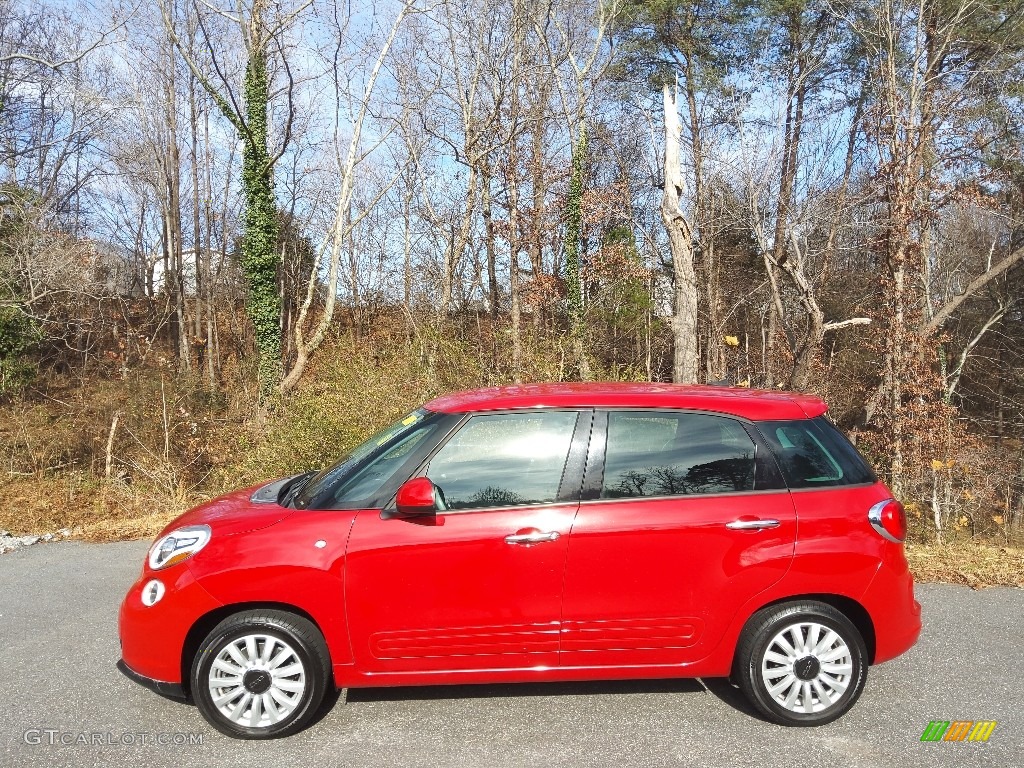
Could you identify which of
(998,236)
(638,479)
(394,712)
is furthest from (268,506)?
(998,236)

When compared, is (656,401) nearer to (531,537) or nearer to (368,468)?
(531,537)

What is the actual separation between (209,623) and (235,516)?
54 centimetres

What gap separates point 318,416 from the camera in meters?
9.91

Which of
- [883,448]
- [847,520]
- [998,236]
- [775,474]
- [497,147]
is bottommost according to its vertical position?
[883,448]

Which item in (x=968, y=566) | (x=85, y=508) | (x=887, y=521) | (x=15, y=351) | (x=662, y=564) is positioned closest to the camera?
(x=662, y=564)

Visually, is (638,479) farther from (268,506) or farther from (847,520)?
(268,506)

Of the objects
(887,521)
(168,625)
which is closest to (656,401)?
(887,521)

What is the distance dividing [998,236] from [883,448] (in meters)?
10.9

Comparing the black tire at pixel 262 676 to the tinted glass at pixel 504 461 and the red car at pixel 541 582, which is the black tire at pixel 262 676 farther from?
the tinted glass at pixel 504 461

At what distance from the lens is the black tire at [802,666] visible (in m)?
3.51

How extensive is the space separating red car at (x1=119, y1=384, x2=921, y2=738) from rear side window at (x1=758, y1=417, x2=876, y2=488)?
3 cm

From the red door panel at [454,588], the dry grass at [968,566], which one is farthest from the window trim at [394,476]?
the dry grass at [968,566]

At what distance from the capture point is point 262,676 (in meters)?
3.42

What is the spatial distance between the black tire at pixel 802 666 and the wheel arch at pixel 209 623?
2095 millimetres
